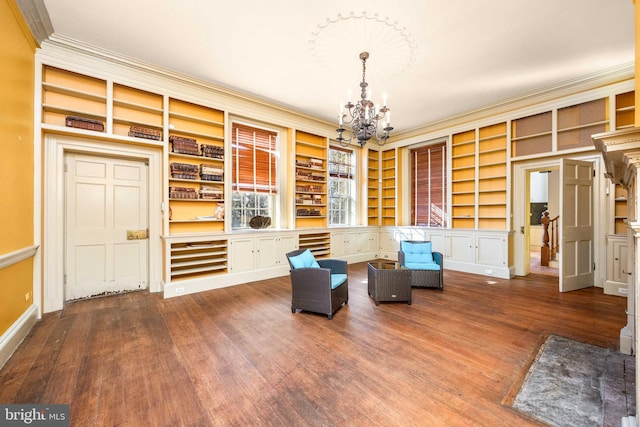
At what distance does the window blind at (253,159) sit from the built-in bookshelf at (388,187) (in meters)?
3.34

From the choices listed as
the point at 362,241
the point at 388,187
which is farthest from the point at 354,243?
the point at 388,187

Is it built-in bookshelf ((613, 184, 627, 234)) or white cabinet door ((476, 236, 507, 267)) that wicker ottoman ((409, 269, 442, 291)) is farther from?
built-in bookshelf ((613, 184, 627, 234))

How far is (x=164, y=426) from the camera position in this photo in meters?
1.51

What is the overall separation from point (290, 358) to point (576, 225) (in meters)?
4.88

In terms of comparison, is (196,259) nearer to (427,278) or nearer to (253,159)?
(253,159)

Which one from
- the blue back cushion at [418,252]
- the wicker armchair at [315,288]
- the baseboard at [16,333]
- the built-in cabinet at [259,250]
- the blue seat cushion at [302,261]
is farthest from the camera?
the built-in cabinet at [259,250]

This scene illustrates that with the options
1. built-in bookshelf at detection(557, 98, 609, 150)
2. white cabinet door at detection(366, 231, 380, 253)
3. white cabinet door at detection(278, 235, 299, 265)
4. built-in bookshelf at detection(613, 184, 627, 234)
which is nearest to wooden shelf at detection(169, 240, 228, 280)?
white cabinet door at detection(278, 235, 299, 265)

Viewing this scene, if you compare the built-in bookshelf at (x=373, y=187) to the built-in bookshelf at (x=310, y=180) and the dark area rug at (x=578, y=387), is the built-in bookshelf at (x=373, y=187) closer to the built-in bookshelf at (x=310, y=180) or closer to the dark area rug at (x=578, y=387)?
the built-in bookshelf at (x=310, y=180)

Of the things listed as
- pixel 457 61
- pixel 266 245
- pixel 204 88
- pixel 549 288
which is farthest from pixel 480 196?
pixel 204 88

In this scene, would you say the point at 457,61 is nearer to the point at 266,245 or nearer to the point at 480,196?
the point at 480,196

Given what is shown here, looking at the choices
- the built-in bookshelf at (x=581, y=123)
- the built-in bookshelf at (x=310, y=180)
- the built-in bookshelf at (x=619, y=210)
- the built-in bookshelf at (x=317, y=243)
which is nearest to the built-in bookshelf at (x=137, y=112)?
the built-in bookshelf at (x=310, y=180)

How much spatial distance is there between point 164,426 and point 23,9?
13.5 feet

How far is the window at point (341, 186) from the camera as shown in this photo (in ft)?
21.3

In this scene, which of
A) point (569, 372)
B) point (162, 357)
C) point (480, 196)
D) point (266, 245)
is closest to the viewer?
point (569, 372)
